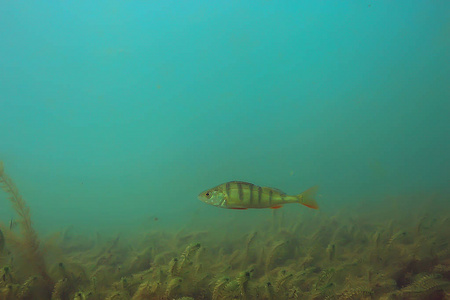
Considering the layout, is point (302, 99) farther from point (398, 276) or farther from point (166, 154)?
point (398, 276)

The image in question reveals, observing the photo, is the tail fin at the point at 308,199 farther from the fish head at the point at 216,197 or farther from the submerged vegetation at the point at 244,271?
the fish head at the point at 216,197

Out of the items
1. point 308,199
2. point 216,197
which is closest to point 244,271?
point 216,197

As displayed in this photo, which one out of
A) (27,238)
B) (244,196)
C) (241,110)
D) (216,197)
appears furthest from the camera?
(241,110)

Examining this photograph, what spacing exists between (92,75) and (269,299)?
15141 cm

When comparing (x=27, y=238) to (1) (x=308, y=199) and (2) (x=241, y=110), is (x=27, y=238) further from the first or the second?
(2) (x=241, y=110)

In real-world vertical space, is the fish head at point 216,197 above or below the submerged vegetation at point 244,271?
above

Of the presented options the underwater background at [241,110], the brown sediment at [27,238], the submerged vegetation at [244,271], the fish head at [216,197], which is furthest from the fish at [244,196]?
the underwater background at [241,110]

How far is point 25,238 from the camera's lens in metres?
3.87

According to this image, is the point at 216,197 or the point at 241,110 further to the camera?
the point at 241,110

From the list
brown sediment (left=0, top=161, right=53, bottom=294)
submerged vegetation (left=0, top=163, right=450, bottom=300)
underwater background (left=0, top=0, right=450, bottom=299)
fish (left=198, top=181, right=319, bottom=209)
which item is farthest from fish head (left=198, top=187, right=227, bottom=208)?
underwater background (left=0, top=0, right=450, bottom=299)

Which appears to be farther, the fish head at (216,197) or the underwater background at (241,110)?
the underwater background at (241,110)

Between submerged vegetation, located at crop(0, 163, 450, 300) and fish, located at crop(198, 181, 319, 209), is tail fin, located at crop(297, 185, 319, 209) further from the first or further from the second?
submerged vegetation, located at crop(0, 163, 450, 300)

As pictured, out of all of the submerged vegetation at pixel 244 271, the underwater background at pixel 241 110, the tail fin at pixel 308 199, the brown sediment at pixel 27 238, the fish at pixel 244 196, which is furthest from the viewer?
the underwater background at pixel 241 110

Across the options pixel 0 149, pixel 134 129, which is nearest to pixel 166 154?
pixel 134 129
